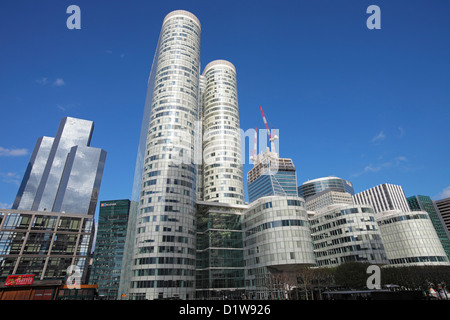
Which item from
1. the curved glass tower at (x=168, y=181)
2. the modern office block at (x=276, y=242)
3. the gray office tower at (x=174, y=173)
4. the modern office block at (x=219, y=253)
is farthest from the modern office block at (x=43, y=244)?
the modern office block at (x=276, y=242)

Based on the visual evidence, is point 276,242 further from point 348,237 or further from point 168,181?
point 168,181

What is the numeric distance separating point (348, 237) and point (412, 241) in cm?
3049

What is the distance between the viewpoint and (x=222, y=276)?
288 ft

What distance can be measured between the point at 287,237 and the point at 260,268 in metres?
14.3

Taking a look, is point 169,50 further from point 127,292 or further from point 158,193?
point 127,292

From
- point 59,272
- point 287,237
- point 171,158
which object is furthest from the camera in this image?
point 59,272

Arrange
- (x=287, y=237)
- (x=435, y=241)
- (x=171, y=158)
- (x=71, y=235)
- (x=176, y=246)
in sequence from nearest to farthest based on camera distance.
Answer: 1. (x=287, y=237)
2. (x=176, y=246)
3. (x=171, y=158)
4. (x=435, y=241)
5. (x=71, y=235)

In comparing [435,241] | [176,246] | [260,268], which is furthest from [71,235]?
[435,241]

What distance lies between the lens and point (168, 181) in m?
90.5

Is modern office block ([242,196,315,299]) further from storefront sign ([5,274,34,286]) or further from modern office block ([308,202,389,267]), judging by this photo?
storefront sign ([5,274,34,286])

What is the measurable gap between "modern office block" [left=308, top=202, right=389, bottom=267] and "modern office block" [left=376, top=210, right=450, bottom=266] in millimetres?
17577

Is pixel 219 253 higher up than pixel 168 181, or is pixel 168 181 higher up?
pixel 168 181

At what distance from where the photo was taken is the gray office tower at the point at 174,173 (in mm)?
78250

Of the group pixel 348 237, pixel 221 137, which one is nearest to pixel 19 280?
pixel 348 237
